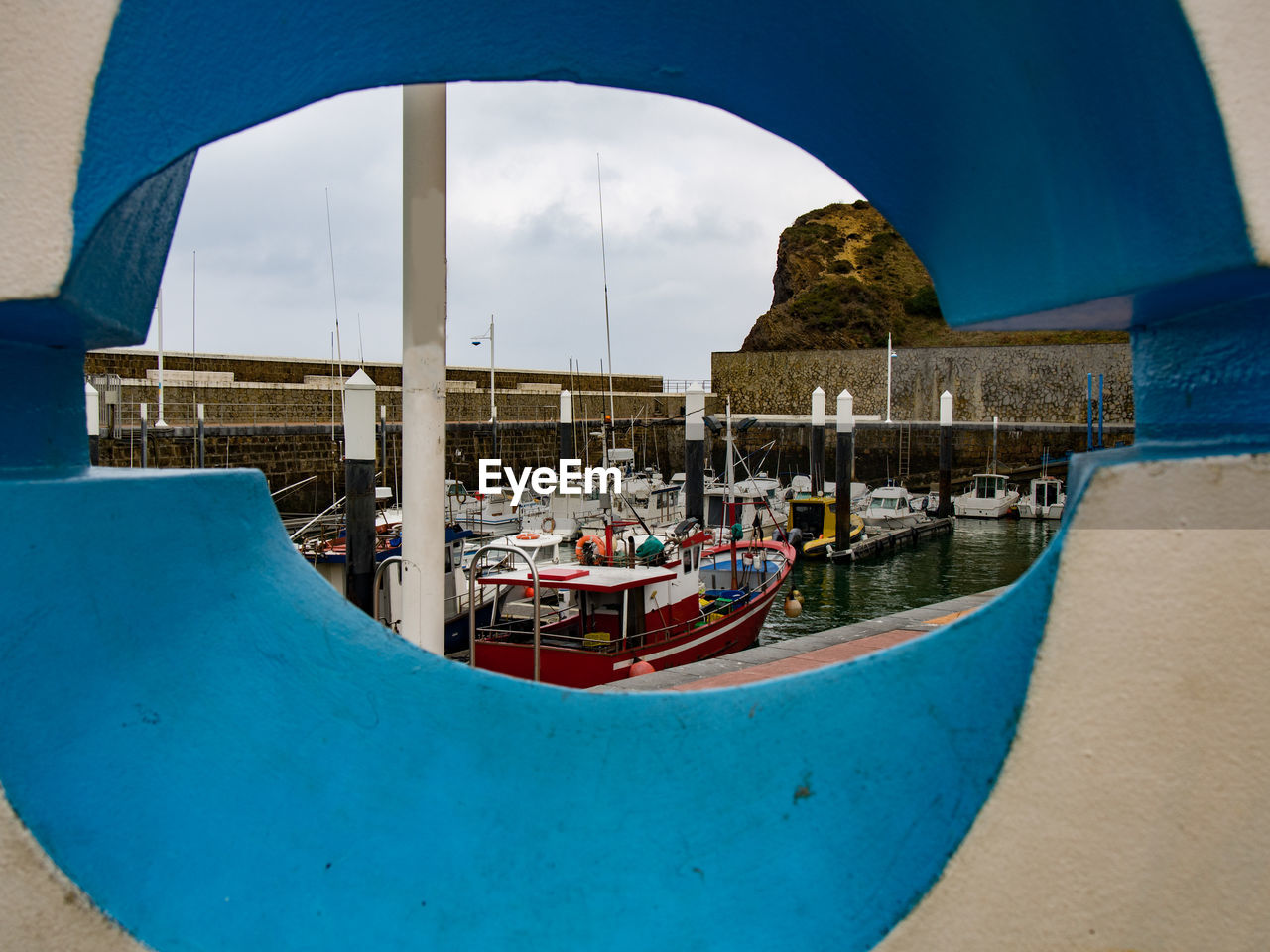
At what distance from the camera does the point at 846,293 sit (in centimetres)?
5612

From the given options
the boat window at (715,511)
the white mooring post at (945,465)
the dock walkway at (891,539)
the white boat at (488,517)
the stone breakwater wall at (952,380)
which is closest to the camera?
the white boat at (488,517)

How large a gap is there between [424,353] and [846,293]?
53.4m

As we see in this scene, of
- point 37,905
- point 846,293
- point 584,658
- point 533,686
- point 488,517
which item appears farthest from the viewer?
point 846,293

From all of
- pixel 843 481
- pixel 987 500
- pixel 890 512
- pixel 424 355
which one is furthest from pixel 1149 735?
A: pixel 987 500

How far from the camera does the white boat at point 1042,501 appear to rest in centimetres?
3141

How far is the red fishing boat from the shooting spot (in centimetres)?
1168

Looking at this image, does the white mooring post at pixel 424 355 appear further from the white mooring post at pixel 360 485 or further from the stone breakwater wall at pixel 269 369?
the stone breakwater wall at pixel 269 369

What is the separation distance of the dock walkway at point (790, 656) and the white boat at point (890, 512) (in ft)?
66.9

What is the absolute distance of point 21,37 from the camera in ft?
4.94

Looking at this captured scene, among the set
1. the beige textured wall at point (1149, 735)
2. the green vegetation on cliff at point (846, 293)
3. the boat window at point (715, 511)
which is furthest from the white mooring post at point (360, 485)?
the green vegetation on cliff at point (846, 293)

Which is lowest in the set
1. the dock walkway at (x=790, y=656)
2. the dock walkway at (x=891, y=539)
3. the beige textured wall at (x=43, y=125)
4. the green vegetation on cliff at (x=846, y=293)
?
the dock walkway at (x=891, y=539)

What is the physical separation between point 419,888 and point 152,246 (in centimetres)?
132

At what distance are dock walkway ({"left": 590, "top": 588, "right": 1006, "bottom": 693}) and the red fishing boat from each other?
12.7ft

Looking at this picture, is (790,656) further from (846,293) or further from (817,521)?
(846,293)
